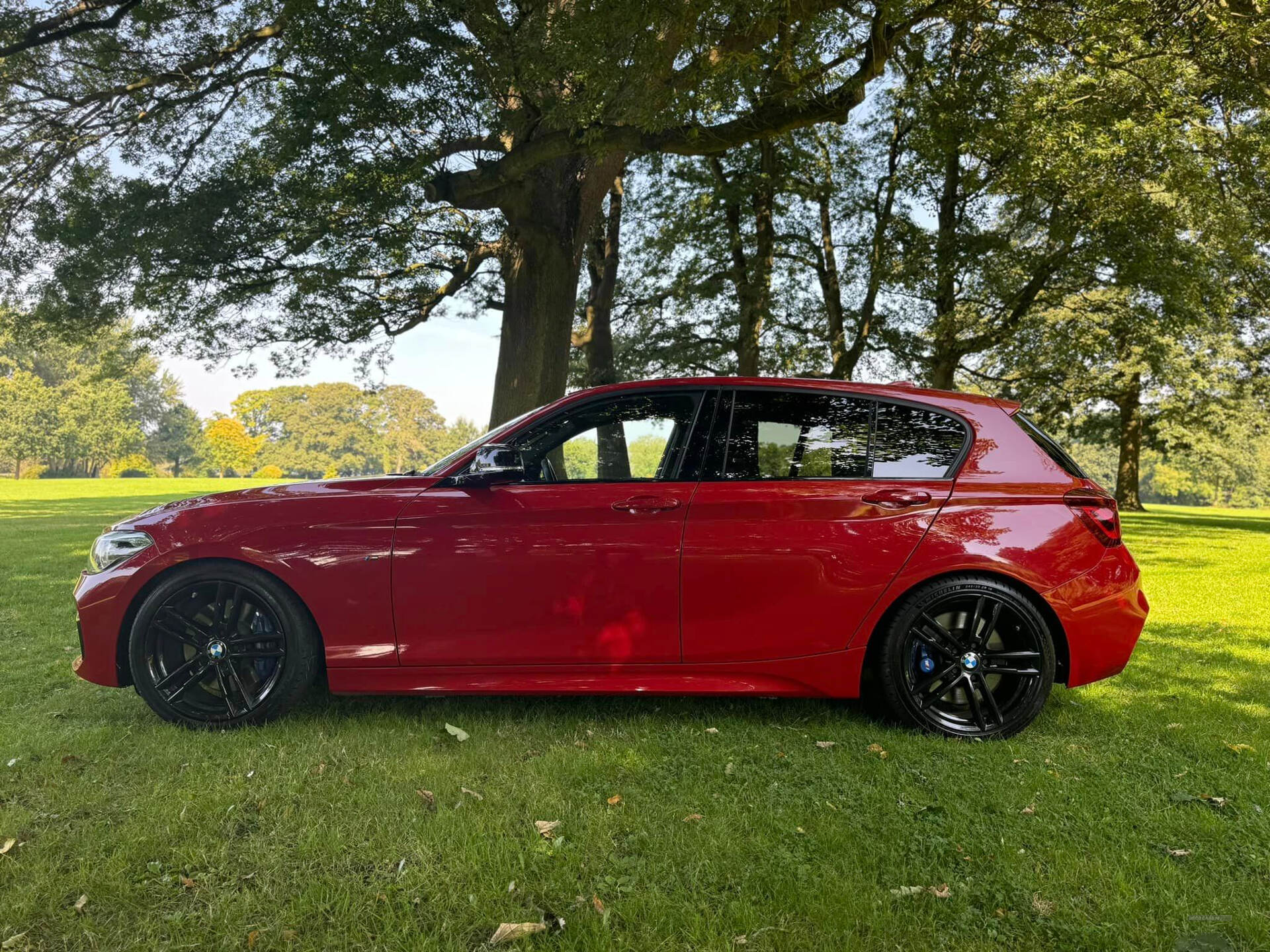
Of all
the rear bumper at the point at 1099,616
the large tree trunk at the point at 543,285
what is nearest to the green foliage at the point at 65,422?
the large tree trunk at the point at 543,285

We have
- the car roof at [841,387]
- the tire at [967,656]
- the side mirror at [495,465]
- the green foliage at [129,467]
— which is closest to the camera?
the side mirror at [495,465]

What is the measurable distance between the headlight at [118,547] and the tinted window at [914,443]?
349 cm

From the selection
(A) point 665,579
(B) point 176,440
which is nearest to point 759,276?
(A) point 665,579

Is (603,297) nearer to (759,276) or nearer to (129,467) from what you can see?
(759,276)

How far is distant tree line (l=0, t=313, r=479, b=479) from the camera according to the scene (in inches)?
2335

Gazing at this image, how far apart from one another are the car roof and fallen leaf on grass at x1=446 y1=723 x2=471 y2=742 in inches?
66.0

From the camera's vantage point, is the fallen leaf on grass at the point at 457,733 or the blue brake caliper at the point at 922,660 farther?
the blue brake caliper at the point at 922,660

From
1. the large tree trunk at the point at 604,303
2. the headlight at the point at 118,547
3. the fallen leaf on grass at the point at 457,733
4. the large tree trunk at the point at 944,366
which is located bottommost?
the fallen leaf on grass at the point at 457,733

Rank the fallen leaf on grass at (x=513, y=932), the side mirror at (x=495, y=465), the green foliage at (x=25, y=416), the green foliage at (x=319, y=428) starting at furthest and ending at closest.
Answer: the green foliage at (x=319, y=428)
the green foliage at (x=25, y=416)
the side mirror at (x=495, y=465)
the fallen leaf on grass at (x=513, y=932)

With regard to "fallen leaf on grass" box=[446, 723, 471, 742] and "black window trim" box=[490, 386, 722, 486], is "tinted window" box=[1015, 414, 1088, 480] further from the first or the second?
"fallen leaf on grass" box=[446, 723, 471, 742]

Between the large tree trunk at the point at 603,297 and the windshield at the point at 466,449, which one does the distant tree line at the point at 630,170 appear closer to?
the large tree trunk at the point at 603,297

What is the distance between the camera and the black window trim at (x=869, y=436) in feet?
11.7

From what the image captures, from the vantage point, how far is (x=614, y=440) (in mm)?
3781

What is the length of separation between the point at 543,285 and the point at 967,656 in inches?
302
